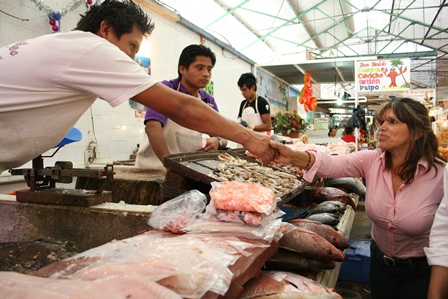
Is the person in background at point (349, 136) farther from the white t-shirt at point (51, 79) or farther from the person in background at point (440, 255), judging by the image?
the white t-shirt at point (51, 79)

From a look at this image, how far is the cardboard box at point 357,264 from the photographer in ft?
11.8

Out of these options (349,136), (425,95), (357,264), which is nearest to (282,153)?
(357,264)

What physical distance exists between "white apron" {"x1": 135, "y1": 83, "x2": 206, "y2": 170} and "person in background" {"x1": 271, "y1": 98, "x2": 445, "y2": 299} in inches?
43.1

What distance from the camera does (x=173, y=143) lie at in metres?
3.22

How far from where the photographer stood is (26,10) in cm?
446

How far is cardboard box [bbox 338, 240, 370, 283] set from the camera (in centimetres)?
361

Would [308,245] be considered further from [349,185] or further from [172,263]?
[349,185]

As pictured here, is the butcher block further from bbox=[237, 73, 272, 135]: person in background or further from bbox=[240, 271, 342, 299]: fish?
bbox=[237, 73, 272, 135]: person in background

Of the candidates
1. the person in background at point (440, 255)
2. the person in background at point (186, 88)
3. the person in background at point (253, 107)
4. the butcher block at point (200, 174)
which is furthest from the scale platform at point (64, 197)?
the person in background at point (253, 107)

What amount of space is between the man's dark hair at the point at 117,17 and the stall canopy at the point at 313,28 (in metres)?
5.73

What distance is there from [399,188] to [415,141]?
1.24 ft

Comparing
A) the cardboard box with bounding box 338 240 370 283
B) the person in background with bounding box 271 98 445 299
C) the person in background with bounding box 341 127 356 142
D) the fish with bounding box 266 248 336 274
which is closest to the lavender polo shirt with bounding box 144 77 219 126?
the person in background with bounding box 271 98 445 299

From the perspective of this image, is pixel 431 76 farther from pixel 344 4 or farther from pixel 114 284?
pixel 114 284

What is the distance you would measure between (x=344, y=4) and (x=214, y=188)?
15400mm
